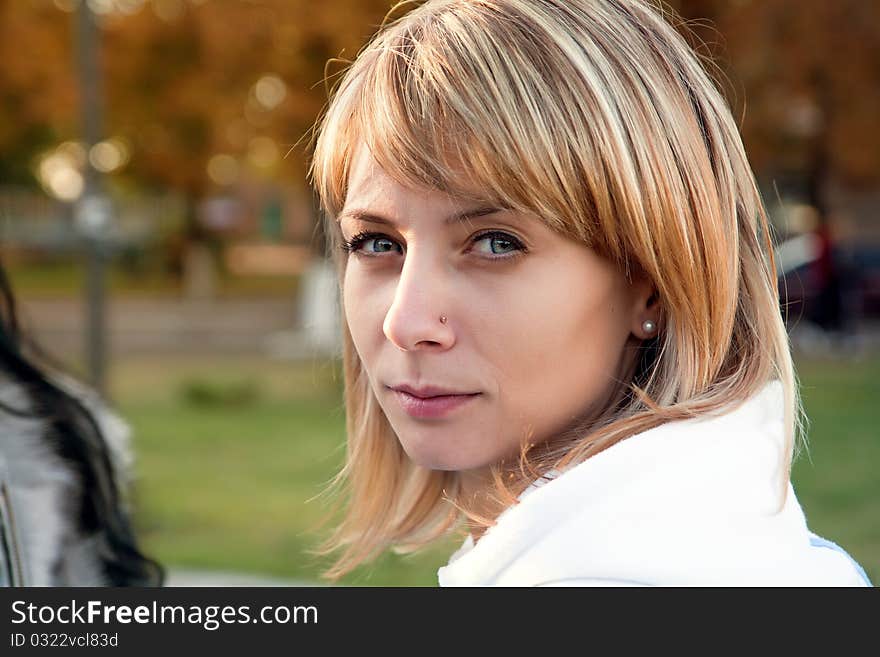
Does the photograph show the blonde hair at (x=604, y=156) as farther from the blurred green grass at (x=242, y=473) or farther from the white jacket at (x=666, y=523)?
the blurred green grass at (x=242, y=473)

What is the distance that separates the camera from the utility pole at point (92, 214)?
5.83 metres

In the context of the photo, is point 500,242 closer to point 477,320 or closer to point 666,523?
point 477,320

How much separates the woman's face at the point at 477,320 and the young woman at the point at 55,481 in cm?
58

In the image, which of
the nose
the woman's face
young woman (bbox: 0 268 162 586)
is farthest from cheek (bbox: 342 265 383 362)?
young woman (bbox: 0 268 162 586)

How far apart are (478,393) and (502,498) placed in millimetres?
133

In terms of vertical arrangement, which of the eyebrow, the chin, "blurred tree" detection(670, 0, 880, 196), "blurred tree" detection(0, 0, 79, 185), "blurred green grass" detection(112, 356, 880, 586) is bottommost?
the chin

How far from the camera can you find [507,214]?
1257 mm

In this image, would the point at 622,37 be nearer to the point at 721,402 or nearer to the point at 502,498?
the point at 721,402

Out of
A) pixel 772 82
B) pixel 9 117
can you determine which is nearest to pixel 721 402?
pixel 772 82

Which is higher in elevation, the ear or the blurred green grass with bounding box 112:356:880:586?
the blurred green grass with bounding box 112:356:880:586

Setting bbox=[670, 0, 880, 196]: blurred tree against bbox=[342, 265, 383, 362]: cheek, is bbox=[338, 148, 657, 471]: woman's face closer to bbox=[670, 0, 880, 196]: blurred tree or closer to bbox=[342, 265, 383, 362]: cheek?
bbox=[342, 265, 383, 362]: cheek

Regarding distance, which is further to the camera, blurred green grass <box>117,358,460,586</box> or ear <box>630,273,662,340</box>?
blurred green grass <box>117,358,460,586</box>

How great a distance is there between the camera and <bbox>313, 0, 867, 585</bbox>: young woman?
1.20 metres

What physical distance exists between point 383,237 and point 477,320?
179 millimetres
